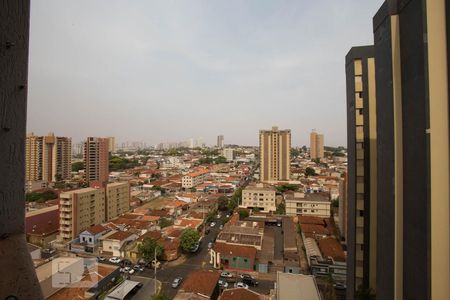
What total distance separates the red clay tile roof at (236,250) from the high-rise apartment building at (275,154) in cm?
1217

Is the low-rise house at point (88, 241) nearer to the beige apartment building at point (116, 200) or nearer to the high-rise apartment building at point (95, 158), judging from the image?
the beige apartment building at point (116, 200)

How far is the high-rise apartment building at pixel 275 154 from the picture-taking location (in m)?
18.5

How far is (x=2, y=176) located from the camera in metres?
0.39

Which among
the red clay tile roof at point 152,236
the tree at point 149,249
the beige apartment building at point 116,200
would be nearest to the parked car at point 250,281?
the tree at point 149,249

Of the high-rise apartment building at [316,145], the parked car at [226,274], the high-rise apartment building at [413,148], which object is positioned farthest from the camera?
the high-rise apartment building at [316,145]

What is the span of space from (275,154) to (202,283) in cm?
1474

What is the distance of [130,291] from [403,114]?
5736 mm

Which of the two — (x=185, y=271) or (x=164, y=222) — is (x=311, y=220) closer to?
(x=164, y=222)

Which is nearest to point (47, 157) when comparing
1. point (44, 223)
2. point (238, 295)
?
point (44, 223)

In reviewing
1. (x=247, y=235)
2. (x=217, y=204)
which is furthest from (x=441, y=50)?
(x=217, y=204)

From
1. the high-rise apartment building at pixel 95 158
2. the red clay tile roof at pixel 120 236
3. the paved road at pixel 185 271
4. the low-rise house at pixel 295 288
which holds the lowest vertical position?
the paved road at pixel 185 271

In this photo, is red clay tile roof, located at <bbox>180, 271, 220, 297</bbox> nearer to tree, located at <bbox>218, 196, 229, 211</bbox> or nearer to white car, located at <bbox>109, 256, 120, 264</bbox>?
white car, located at <bbox>109, 256, 120, 264</bbox>

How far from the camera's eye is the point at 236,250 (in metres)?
6.93

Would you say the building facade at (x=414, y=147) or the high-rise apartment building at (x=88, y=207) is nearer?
the building facade at (x=414, y=147)
